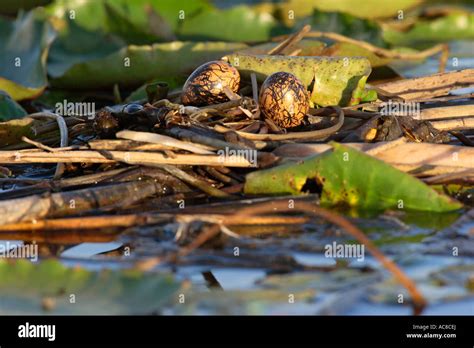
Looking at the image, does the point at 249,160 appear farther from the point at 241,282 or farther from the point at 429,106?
the point at 429,106

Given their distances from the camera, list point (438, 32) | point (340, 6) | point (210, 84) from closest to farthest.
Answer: point (210, 84) → point (438, 32) → point (340, 6)

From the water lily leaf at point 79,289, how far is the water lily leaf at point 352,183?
3.17ft

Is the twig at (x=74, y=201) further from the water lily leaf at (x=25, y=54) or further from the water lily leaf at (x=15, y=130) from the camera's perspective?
the water lily leaf at (x=25, y=54)

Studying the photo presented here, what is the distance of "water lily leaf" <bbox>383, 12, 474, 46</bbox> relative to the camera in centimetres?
721

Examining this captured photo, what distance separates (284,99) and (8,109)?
5.24 feet

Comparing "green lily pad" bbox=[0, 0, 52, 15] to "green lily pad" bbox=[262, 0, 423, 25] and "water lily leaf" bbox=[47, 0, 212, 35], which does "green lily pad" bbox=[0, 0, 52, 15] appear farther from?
"green lily pad" bbox=[262, 0, 423, 25]

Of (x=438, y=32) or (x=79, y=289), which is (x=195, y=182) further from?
(x=438, y=32)

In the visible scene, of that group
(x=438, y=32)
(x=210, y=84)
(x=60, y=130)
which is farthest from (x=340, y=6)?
(x=60, y=130)

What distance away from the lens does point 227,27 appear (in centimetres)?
651

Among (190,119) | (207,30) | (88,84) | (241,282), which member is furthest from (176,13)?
(241,282)

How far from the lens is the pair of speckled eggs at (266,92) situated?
156 inches

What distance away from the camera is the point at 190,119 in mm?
3941

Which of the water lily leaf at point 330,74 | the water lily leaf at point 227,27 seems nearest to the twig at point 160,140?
the water lily leaf at point 330,74

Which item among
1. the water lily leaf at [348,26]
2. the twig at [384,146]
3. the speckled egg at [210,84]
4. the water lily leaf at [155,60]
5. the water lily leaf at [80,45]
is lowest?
the twig at [384,146]
